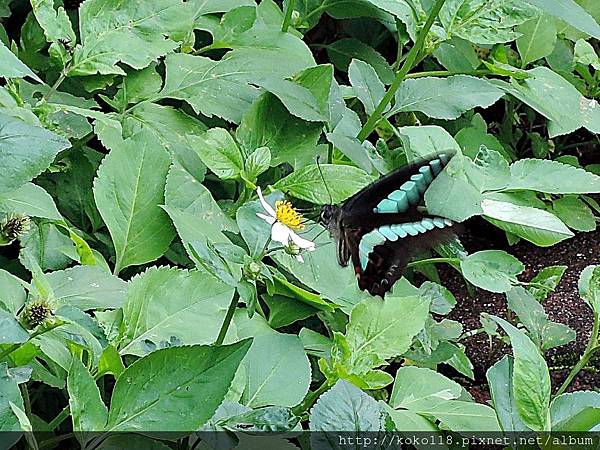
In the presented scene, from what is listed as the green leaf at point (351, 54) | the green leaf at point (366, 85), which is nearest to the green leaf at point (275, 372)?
the green leaf at point (366, 85)

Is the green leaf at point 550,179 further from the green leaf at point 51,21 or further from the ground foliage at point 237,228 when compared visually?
the green leaf at point 51,21

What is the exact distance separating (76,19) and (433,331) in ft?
2.99

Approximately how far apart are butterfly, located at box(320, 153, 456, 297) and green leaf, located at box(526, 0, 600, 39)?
0.25m

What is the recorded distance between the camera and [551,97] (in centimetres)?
162

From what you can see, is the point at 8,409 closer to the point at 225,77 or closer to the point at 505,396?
the point at 505,396

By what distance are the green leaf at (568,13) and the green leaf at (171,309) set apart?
567 millimetres

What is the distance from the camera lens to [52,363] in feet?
3.36

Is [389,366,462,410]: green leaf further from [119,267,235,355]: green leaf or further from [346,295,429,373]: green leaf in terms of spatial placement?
[119,267,235,355]: green leaf

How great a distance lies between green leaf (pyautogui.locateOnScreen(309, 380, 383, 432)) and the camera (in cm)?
78

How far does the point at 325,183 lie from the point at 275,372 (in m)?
0.35

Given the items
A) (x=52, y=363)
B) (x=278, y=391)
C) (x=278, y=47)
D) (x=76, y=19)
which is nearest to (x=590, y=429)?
(x=278, y=391)

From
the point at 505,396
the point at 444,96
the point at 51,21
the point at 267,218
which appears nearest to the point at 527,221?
the point at 444,96

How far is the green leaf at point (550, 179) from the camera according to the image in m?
1.48

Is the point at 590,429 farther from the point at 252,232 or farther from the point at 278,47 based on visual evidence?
the point at 278,47
